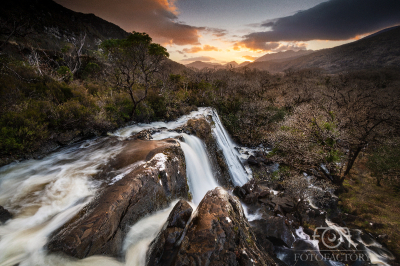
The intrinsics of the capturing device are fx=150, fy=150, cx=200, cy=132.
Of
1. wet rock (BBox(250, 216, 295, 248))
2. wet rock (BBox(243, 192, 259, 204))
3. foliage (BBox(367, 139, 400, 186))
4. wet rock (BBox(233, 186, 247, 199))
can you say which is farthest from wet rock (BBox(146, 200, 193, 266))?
foliage (BBox(367, 139, 400, 186))

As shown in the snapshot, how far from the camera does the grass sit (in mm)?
8820

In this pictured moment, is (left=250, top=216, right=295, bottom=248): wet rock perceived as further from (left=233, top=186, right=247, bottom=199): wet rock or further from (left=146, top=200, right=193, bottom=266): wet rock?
(left=146, top=200, right=193, bottom=266): wet rock

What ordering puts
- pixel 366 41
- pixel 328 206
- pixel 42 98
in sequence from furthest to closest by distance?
pixel 366 41, pixel 328 206, pixel 42 98

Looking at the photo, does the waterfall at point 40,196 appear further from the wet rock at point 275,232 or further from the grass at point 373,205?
the grass at point 373,205

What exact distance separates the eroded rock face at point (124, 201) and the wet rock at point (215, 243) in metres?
2.11

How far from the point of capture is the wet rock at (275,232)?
824 cm

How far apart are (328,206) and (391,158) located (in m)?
6.34

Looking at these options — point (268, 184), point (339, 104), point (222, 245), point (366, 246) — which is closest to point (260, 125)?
point (339, 104)

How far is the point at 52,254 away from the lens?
361cm

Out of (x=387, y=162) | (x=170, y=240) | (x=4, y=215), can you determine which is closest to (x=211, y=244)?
(x=170, y=240)

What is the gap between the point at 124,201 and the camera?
4883 mm

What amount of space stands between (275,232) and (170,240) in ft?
23.5

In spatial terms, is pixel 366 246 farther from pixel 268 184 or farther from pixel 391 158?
pixel 391 158

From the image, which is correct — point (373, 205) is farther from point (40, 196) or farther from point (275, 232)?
point (40, 196)
